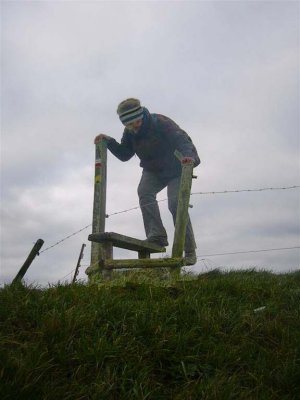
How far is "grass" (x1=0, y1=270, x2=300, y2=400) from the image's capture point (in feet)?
8.22

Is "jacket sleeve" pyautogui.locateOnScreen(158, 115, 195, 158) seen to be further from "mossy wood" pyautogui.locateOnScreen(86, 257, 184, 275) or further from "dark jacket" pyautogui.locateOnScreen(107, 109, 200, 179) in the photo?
"mossy wood" pyautogui.locateOnScreen(86, 257, 184, 275)

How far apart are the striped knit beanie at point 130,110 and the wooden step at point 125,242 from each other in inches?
69.5

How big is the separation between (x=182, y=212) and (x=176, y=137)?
1.22 meters

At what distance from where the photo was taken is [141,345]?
2980 millimetres

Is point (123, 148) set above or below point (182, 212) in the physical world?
above

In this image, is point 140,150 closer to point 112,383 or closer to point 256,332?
point 256,332

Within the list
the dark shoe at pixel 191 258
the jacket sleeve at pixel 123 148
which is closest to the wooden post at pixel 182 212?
the dark shoe at pixel 191 258

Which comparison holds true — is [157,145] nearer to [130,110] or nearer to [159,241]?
[130,110]

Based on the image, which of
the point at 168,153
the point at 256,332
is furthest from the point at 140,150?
the point at 256,332

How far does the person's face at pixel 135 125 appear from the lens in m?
5.94

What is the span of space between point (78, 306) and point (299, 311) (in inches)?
86.3

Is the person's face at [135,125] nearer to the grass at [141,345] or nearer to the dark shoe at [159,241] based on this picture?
the dark shoe at [159,241]

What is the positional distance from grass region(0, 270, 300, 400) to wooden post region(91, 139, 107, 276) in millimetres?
1443

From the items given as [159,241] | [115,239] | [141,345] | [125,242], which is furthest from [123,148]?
[141,345]
